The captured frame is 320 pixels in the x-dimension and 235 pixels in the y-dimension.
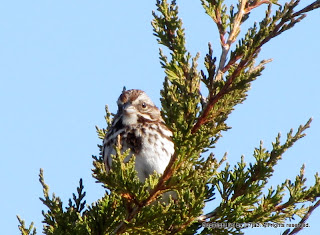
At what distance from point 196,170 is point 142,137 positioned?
6.43 feet

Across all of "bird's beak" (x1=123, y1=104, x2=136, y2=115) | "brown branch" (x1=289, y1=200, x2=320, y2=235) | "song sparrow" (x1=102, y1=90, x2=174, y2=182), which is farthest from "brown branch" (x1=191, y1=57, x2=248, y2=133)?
"bird's beak" (x1=123, y1=104, x2=136, y2=115)

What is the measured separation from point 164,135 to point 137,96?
874mm

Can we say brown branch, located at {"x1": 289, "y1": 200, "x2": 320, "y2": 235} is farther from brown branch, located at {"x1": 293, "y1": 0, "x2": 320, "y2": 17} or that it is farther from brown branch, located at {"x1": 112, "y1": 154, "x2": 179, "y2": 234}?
brown branch, located at {"x1": 293, "y1": 0, "x2": 320, "y2": 17}

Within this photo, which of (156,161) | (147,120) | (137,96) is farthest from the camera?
(137,96)

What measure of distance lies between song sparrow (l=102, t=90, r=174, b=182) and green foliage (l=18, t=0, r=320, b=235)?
40.4 inches

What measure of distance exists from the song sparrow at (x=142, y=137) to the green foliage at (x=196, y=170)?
1.03 meters

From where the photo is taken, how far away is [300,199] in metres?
4.63

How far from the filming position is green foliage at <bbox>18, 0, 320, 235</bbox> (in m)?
3.89

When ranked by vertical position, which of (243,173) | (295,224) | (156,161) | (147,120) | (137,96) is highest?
(137,96)

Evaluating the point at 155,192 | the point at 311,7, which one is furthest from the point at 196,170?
the point at 311,7

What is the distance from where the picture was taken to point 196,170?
394cm

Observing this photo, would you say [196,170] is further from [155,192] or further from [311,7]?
[311,7]

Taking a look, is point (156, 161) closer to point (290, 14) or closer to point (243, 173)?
point (243, 173)

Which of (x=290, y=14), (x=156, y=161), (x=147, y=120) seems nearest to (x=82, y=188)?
(x=156, y=161)
